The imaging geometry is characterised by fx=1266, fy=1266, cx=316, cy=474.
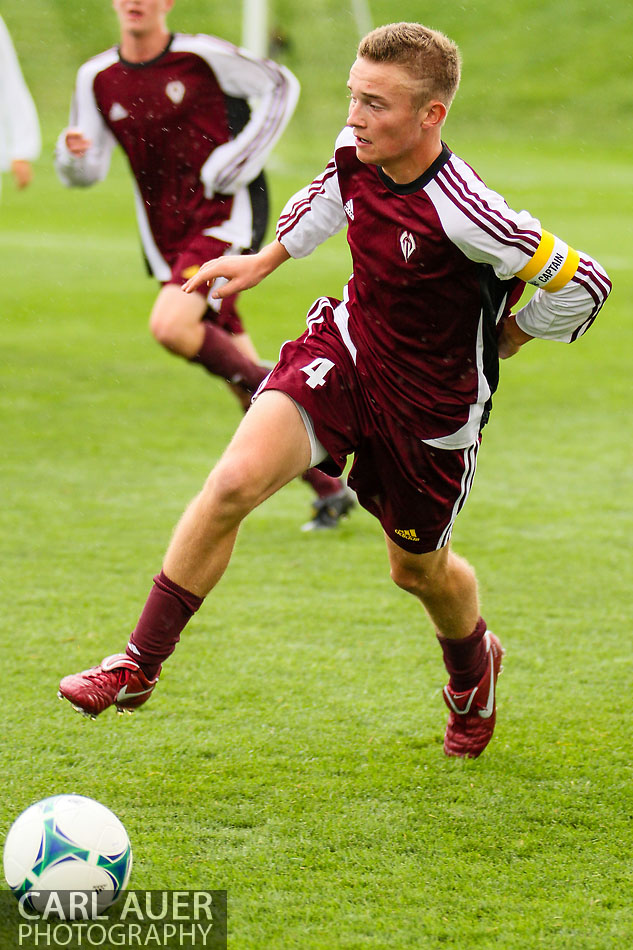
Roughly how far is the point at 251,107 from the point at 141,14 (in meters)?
0.65

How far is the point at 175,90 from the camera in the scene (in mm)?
6020

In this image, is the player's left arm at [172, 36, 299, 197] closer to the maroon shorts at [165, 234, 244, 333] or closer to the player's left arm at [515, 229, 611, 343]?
the maroon shorts at [165, 234, 244, 333]

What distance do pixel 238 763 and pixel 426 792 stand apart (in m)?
0.52

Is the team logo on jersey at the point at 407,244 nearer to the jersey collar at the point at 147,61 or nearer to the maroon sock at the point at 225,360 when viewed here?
the maroon sock at the point at 225,360

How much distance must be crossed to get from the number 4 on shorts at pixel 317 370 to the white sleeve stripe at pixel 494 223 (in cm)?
53

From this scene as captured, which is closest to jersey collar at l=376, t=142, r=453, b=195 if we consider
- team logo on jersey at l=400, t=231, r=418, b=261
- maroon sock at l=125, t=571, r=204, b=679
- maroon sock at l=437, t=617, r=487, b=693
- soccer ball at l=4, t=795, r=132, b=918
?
team logo on jersey at l=400, t=231, r=418, b=261

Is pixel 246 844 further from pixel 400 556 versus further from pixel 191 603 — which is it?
pixel 400 556

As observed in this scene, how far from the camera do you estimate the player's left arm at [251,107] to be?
5.90 meters

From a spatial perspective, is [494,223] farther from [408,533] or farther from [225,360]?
[225,360]

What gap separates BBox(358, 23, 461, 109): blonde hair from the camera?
3.07 m

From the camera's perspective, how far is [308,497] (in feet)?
22.0

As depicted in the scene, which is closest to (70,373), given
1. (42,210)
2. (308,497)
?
(308,497)

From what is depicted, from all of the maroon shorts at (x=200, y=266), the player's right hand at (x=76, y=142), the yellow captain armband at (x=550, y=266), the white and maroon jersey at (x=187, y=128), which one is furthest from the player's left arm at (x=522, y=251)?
the white and maroon jersey at (x=187, y=128)

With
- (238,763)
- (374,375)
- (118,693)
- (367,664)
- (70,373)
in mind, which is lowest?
(70,373)
